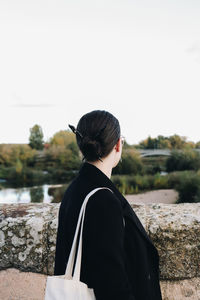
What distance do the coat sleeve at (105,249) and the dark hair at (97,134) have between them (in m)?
0.21

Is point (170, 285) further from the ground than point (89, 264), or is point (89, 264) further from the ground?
point (89, 264)

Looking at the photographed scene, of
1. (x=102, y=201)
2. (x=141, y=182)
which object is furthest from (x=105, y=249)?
(x=141, y=182)

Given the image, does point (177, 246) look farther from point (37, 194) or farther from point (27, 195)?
point (27, 195)

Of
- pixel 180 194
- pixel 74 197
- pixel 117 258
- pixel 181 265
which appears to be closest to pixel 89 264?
pixel 117 258

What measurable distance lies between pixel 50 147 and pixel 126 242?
14.4m

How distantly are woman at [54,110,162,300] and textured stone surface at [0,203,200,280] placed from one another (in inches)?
10.3

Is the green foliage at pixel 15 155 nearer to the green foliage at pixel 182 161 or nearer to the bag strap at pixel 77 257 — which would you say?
the green foliage at pixel 182 161

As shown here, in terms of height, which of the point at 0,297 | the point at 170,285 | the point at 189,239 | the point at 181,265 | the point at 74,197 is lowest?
the point at 0,297

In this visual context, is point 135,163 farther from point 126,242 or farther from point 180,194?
point 126,242

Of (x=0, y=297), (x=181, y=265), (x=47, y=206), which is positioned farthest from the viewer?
(x=47, y=206)

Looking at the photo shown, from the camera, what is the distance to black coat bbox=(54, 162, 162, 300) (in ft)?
3.41

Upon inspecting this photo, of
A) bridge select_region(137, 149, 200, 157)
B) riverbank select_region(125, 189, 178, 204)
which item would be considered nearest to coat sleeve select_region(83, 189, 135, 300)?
riverbank select_region(125, 189, 178, 204)

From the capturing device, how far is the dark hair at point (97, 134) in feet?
3.90

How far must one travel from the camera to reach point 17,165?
1443 cm
